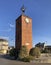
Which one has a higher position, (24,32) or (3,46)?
(3,46)

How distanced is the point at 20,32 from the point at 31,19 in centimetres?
377

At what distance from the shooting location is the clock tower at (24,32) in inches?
1315

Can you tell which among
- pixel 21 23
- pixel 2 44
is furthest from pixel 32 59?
pixel 2 44

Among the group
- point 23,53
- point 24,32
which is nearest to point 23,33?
point 24,32

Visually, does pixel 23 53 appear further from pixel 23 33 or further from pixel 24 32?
pixel 24 32

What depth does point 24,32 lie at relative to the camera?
33.5 metres

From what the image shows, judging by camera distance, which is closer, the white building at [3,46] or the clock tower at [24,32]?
the clock tower at [24,32]

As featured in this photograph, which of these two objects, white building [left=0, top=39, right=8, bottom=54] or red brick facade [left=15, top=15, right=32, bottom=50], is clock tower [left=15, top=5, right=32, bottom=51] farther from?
white building [left=0, top=39, right=8, bottom=54]

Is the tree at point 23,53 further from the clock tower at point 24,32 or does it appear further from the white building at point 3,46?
the white building at point 3,46

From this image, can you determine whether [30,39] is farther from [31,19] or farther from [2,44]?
[2,44]

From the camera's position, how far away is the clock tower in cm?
3341

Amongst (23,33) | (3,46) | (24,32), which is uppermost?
(3,46)

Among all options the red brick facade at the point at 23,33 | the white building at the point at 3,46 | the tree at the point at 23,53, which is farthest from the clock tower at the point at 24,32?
the white building at the point at 3,46

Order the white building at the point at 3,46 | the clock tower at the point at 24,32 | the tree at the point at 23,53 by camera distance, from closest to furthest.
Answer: the tree at the point at 23,53, the clock tower at the point at 24,32, the white building at the point at 3,46
